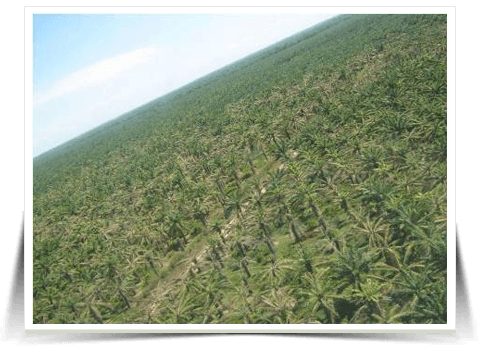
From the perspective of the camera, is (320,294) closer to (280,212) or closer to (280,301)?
(280,301)

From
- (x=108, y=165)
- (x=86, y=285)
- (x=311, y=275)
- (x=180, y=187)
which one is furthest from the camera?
(x=108, y=165)

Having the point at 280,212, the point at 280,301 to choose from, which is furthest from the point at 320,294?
the point at 280,212

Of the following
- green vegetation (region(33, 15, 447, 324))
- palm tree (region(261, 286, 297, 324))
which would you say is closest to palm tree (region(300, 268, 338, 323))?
green vegetation (region(33, 15, 447, 324))

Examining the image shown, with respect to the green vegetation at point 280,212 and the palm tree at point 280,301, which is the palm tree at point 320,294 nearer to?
the green vegetation at point 280,212

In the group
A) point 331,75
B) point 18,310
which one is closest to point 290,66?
point 331,75

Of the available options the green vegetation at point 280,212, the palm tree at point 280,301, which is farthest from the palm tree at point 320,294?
the palm tree at point 280,301

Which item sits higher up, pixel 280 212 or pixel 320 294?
pixel 280 212

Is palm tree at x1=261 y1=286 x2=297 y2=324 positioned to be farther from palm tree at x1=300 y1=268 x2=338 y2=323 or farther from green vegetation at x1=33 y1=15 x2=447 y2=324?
palm tree at x1=300 y1=268 x2=338 y2=323

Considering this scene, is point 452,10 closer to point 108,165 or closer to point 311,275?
point 311,275
